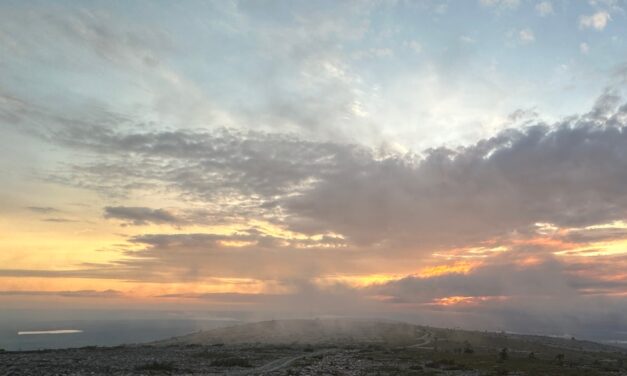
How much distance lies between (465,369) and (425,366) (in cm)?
638

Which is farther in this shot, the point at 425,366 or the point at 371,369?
the point at 425,366

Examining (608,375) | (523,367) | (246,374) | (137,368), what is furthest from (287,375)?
(608,375)

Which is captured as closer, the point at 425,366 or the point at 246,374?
the point at 246,374

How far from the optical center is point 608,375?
220 ft

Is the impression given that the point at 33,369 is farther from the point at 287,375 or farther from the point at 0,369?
the point at 287,375

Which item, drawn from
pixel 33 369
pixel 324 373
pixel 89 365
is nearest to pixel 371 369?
pixel 324 373

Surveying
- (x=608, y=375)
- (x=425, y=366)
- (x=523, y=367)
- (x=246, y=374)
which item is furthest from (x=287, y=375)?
(x=608, y=375)

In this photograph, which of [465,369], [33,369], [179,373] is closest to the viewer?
[33,369]

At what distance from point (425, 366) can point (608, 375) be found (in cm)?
2621

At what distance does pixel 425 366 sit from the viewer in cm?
7550

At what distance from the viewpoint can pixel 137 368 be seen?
207 ft

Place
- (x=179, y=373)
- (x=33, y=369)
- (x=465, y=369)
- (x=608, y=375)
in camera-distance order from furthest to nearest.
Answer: (x=465, y=369) < (x=608, y=375) < (x=179, y=373) < (x=33, y=369)

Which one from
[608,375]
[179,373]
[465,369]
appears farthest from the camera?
Result: [465,369]

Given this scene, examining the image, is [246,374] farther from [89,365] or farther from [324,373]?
[89,365]
